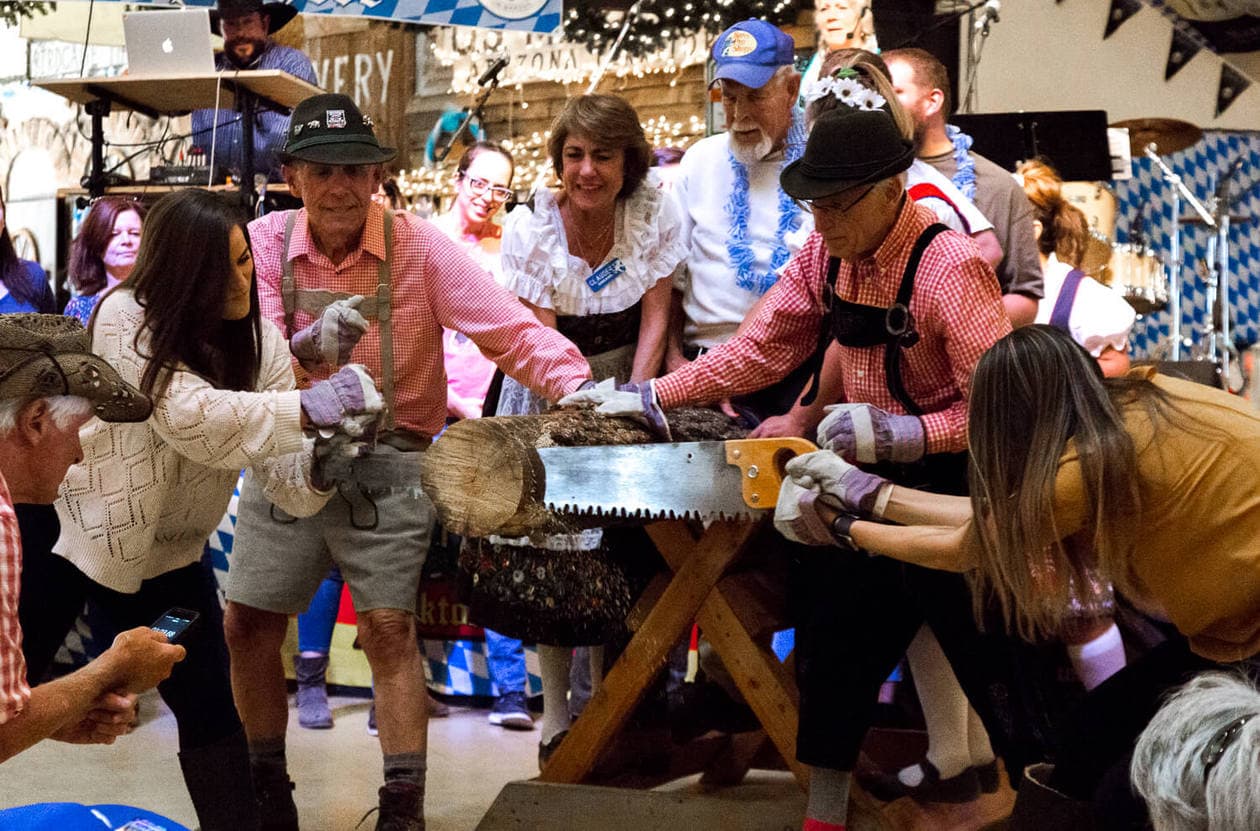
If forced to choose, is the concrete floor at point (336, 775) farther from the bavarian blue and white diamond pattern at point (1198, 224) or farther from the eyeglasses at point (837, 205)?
the bavarian blue and white diamond pattern at point (1198, 224)

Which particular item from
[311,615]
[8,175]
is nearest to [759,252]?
[311,615]

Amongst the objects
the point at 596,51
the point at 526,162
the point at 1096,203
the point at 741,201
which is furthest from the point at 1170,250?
the point at 741,201

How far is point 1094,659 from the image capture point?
3.98 metres

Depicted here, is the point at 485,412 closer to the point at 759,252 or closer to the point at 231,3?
the point at 759,252

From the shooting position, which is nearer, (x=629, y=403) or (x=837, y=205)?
(x=837, y=205)

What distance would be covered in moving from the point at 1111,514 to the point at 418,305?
206cm

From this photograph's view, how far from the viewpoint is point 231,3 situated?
7262 millimetres

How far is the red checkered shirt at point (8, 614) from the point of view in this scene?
2.20 m

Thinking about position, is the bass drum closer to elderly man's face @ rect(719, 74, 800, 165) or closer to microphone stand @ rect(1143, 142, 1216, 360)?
microphone stand @ rect(1143, 142, 1216, 360)

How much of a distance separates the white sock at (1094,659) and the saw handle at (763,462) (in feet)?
3.78

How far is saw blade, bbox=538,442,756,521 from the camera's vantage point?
11.3 ft

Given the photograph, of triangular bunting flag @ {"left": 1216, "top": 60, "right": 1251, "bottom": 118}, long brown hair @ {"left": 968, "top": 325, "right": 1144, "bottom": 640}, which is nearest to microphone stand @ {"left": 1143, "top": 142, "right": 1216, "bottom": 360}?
triangular bunting flag @ {"left": 1216, "top": 60, "right": 1251, "bottom": 118}

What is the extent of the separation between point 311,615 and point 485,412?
157cm

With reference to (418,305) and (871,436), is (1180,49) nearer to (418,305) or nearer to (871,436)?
(418,305)
